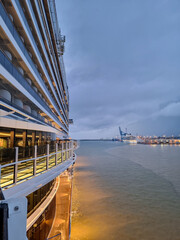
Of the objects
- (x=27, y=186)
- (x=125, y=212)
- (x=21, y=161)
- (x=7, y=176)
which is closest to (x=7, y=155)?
(x=7, y=176)

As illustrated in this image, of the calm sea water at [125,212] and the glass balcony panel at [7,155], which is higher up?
the glass balcony panel at [7,155]

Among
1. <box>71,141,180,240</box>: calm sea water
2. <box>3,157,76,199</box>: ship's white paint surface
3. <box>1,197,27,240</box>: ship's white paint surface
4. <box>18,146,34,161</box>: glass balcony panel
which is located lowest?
<box>71,141,180,240</box>: calm sea water

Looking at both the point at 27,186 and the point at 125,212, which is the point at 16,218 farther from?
the point at 125,212

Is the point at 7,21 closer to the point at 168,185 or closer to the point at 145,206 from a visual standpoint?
the point at 145,206

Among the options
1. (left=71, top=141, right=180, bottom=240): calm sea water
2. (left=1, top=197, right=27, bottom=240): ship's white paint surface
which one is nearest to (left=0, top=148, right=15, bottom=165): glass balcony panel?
(left=1, top=197, right=27, bottom=240): ship's white paint surface

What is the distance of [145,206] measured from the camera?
1434 centimetres

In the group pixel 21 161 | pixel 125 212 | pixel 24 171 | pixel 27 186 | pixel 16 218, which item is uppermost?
pixel 21 161

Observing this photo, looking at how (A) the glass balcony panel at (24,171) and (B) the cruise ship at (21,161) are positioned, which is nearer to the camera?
(B) the cruise ship at (21,161)

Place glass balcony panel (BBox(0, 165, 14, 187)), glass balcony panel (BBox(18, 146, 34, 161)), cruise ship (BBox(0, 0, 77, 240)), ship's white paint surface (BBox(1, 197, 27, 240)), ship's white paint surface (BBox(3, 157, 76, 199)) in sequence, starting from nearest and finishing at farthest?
ship's white paint surface (BBox(1, 197, 27, 240)) → cruise ship (BBox(0, 0, 77, 240)) → ship's white paint surface (BBox(3, 157, 76, 199)) → glass balcony panel (BBox(0, 165, 14, 187)) → glass balcony panel (BBox(18, 146, 34, 161))

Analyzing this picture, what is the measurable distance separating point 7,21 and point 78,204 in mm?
15061

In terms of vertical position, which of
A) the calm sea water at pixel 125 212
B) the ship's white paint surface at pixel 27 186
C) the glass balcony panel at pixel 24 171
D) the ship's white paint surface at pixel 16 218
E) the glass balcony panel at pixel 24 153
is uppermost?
the glass balcony panel at pixel 24 153

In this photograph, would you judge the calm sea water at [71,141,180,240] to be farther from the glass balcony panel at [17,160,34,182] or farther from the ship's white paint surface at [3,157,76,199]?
the glass balcony panel at [17,160,34,182]

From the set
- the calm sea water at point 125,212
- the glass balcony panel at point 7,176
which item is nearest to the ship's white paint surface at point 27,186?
the glass balcony panel at point 7,176

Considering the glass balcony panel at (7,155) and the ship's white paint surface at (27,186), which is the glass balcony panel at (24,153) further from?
the ship's white paint surface at (27,186)
